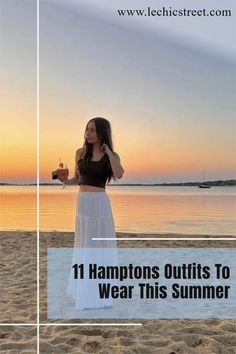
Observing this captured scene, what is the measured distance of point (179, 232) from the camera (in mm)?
9242

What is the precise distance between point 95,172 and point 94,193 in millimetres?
153

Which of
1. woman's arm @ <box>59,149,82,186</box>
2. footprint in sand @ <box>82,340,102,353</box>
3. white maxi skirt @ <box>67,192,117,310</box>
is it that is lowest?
footprint in sand @ <box>82,340,102,353</box>

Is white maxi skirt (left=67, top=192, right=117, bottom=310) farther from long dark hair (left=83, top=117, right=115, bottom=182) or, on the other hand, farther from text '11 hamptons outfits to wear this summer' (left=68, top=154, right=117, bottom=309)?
long dark hair (left=83, top=117, right=115, bottom=182)

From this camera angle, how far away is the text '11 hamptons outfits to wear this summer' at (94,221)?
331cm

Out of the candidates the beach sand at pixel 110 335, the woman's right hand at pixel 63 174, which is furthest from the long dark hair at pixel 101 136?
the beach sand at pixel 110 335

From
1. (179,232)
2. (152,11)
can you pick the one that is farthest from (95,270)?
(179,232)

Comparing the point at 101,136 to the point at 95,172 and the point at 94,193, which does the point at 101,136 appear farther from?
the point at 94,193

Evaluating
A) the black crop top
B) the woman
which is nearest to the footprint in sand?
the woman

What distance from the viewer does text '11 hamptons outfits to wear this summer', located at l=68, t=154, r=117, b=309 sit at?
3.31m

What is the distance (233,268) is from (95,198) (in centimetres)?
267

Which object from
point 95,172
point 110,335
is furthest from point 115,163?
point 110,335

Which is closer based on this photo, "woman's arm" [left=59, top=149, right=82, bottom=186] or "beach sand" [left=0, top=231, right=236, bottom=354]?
"beach sand" [left=0, top=231, right=236, bottom=354]

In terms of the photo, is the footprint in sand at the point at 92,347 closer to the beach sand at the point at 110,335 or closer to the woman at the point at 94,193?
the beach sand at the point at 110,335

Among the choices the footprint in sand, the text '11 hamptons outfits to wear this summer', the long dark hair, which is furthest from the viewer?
the text '11 hamptons outfits to wear this summer'
